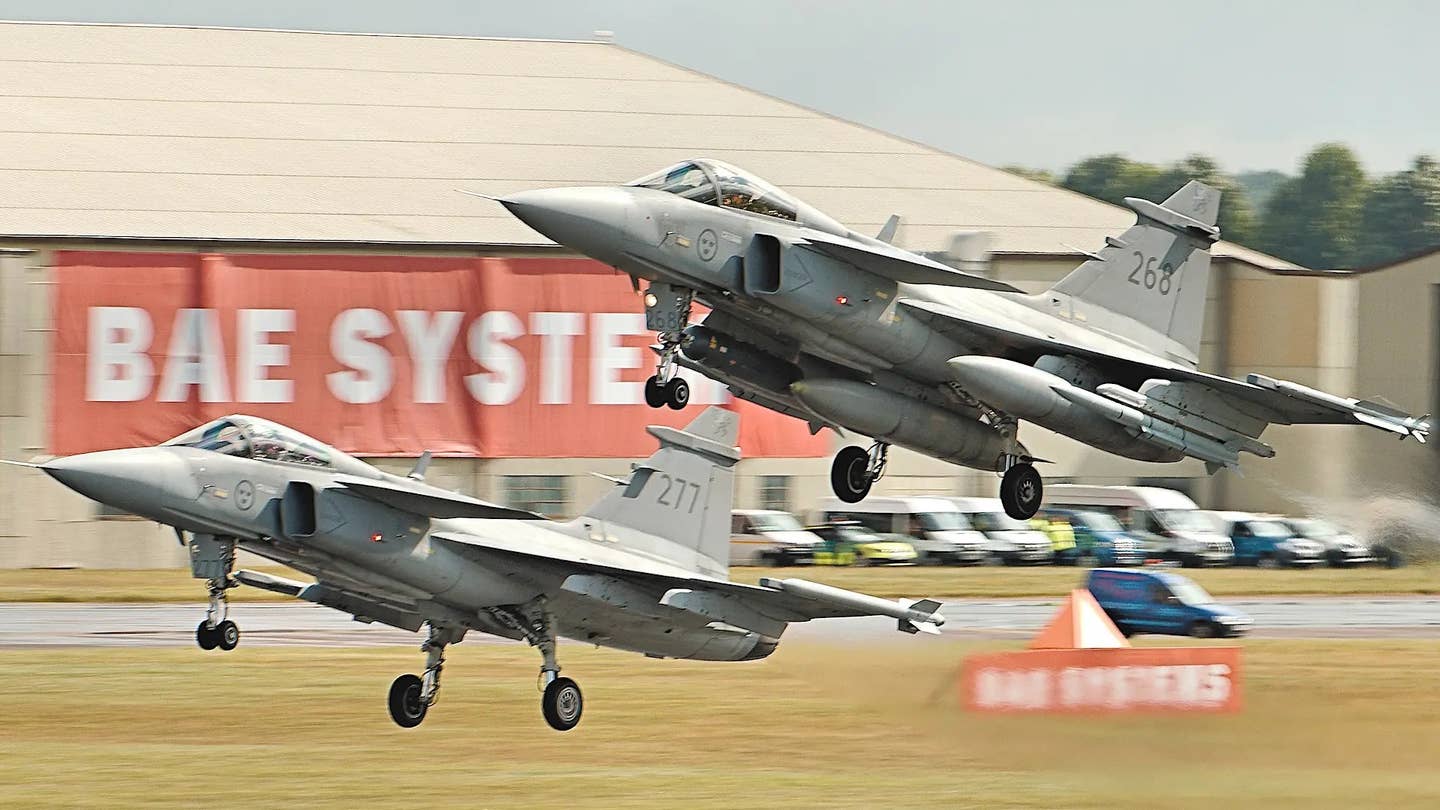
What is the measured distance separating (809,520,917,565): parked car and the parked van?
18.5 inches

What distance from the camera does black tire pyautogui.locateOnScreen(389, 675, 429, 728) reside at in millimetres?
23031

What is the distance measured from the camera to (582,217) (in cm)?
1964

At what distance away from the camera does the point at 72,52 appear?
2279 inches

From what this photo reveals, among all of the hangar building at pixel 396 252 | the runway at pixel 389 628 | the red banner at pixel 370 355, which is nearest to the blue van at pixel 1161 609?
the runway at pixel 389 628

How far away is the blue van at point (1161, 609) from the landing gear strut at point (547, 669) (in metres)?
14.1

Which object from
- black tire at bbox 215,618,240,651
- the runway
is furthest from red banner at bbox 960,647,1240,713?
black tire at bbox 215,618,240,651

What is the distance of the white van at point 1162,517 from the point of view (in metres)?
49.7

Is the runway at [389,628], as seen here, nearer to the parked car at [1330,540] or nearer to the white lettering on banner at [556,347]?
the parked car at [1330,540]

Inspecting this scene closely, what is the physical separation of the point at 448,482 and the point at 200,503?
92.5ft

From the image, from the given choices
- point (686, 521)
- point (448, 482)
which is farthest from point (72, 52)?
point (686, 521)

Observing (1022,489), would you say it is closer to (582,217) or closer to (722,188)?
(722,188)

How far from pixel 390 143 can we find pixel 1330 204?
10813 cm

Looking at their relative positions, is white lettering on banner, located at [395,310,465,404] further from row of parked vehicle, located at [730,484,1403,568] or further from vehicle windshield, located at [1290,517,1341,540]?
vehicle windshield, located at [1290,517,1341,540]

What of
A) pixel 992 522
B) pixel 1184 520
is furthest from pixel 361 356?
pixel 1184 520
